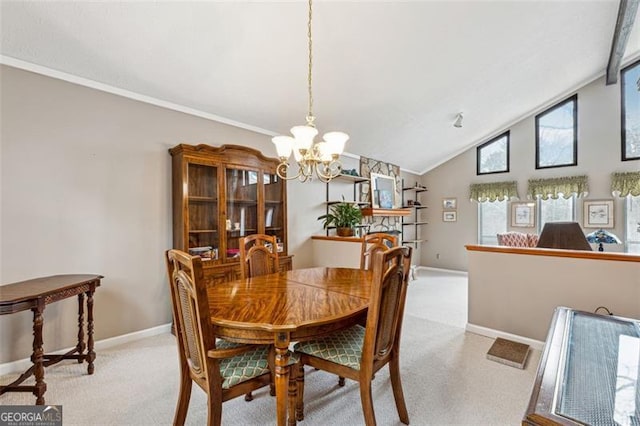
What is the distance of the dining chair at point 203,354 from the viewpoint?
1.32m

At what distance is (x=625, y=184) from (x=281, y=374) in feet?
21.6

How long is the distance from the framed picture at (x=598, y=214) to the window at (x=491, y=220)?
1276mm

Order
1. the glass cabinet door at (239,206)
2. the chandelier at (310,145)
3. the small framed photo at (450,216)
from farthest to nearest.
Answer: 1. the small framed photo at (450,216)
2. the glass cabinet door at (239,206)
3. the chandelier at (310,145)

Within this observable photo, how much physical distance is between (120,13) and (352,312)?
2651 mm

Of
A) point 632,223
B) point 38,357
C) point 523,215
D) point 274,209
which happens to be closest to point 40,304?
point 38,357

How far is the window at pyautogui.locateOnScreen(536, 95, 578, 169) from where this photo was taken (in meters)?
5.51

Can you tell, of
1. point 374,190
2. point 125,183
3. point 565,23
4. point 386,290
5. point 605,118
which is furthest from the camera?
point 374,190

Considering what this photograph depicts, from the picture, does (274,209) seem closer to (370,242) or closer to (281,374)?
(370,242)

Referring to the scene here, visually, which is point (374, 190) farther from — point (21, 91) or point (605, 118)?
point (21, 91)

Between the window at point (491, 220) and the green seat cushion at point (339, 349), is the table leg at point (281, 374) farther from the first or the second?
the window at point (491, 220)

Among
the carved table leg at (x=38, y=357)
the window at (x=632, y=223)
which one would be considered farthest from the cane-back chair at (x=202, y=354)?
the window at (x=632, y=223)

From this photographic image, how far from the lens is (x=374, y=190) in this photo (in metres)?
5.61

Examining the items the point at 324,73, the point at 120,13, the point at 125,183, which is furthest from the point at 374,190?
the point at 120,13

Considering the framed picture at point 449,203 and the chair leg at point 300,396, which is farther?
the framed picture at point 449,203
